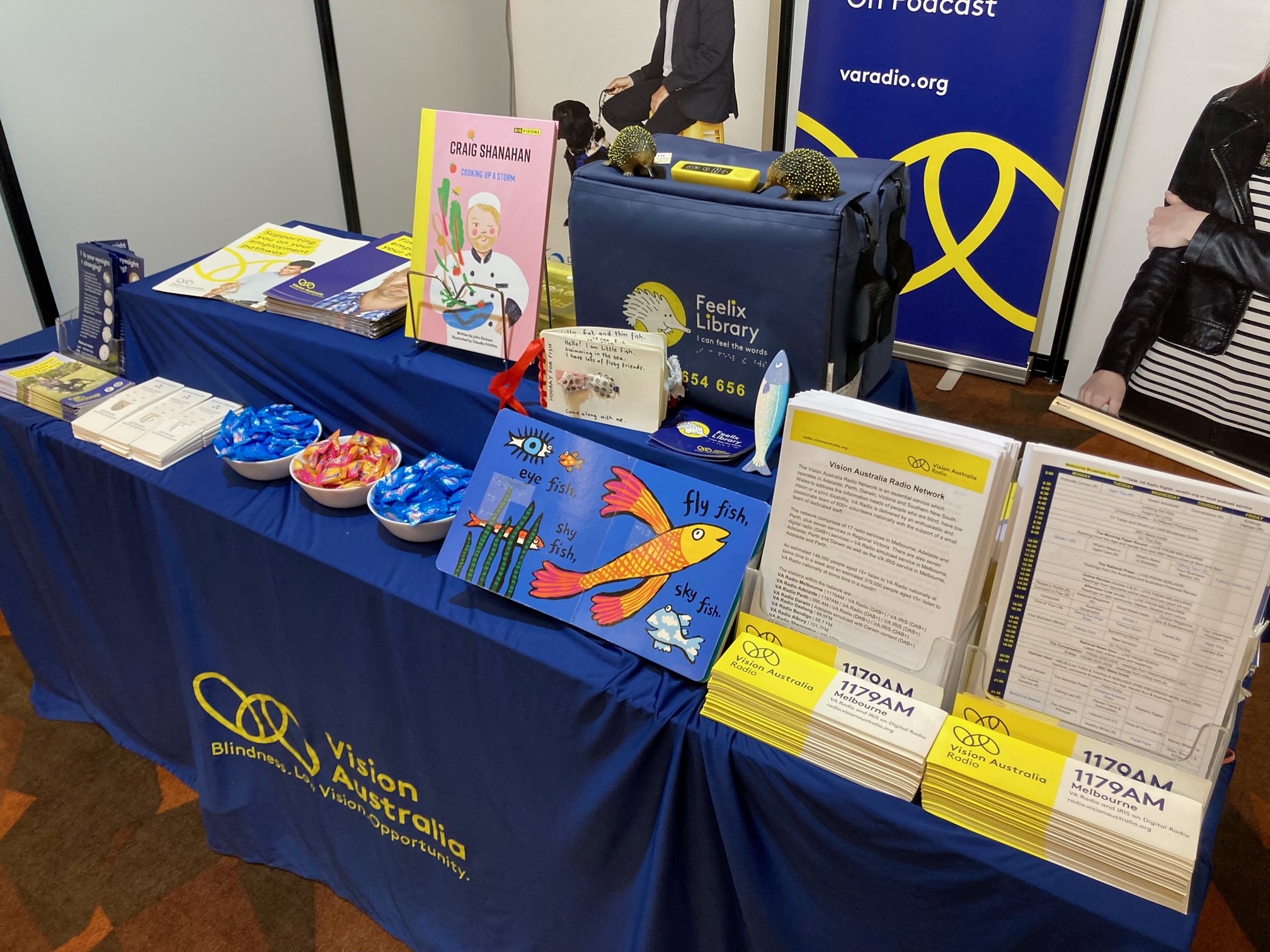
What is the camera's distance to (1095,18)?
268 centimetres

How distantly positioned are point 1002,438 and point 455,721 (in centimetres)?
87

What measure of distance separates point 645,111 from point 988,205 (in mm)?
→ 1413

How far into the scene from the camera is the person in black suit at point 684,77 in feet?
10.7

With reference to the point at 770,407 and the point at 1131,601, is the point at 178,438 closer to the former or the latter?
the point at 770,407

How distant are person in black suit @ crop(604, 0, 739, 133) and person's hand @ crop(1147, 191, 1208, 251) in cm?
154

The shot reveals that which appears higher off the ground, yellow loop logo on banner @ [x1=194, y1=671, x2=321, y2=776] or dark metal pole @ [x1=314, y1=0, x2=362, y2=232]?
dark metal pole @ [x1=314, y1=0, x2=362, y2=232]

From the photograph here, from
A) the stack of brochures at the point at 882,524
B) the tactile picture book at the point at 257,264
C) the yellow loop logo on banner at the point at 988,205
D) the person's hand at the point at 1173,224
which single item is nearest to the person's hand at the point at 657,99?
the yellow loop logo on banner at the point at 988,205

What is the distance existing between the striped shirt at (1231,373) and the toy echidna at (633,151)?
2173 millimetres

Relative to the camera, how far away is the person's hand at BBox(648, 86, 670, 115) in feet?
11.4

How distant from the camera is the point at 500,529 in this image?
48.8 inches

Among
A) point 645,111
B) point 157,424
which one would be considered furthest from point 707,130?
point 157,424

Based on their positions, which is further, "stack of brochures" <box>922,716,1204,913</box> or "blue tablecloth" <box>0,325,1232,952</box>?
"blue tablecloth" <box>0,325,1232,952</box>

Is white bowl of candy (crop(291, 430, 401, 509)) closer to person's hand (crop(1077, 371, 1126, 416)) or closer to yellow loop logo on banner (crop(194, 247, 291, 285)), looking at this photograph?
yellow loop logo on banner (crop(194, 247, 291, 285))

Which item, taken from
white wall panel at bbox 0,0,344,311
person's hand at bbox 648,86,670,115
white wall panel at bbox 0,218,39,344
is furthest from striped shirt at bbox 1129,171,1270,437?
white wall panel at bbox 0,218,39,344
